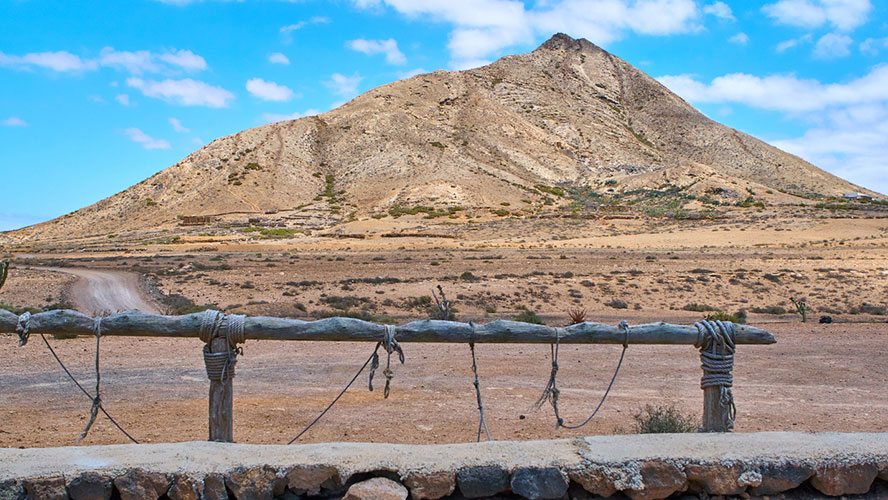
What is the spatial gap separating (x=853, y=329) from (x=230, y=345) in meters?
15.8

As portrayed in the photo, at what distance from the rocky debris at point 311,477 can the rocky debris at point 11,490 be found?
1829mm

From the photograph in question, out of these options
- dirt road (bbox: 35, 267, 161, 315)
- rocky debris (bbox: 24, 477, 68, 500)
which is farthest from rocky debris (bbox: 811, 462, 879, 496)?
dirt road (bbox: 35, 267, 161, 315)

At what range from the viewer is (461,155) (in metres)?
88.3

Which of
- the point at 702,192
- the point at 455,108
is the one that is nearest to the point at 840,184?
the point at 702,192

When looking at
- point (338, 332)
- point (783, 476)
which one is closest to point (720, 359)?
point (783, 476)

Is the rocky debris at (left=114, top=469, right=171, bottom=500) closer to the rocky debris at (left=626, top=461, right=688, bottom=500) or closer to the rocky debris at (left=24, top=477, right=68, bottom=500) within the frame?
the rocky debris at (left=24, top=477, right=68, bottom=500)

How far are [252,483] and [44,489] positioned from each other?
1.43m

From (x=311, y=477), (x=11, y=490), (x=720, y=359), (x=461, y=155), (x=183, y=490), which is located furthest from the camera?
(x=461, y=155)

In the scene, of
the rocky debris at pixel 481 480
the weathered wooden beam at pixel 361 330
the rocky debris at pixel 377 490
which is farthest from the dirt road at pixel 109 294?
the rocky debris at pixel 481 480

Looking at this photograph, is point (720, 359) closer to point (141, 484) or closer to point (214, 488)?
point (214, 488)

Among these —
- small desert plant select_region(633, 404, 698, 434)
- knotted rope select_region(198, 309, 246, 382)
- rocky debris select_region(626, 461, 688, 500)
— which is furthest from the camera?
small desert plant select_region(633, 404, 698, 434)

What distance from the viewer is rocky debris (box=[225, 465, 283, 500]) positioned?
464cm

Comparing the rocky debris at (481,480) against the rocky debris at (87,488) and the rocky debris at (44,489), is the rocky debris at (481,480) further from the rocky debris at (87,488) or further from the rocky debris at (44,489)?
the rocky debris at (44,489)

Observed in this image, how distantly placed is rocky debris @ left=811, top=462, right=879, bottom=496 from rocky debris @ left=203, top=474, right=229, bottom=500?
4.47 meters
